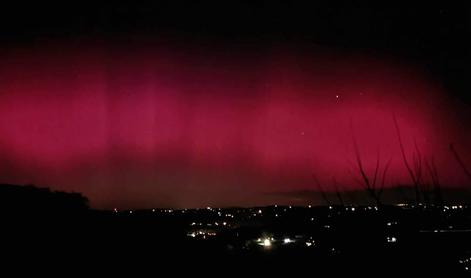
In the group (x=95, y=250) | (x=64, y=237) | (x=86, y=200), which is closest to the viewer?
(x=95, y=250)

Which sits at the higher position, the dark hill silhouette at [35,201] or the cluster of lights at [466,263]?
the dark hill silhouette at [35,201]

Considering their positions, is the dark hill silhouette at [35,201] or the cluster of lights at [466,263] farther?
the dark hill silhouette at [35,201]

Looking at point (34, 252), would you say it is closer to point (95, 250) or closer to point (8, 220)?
point (95, 250)

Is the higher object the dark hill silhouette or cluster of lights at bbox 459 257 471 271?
the dark hill silhouette

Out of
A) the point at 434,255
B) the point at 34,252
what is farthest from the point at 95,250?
the point at 434,255

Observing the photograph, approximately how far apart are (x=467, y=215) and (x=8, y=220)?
215 feet

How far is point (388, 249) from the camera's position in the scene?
2877 cm

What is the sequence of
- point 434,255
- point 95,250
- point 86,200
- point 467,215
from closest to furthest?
point 95,250 → point 434,255 → point 86,200 → point 467,215

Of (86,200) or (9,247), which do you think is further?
(86,200)

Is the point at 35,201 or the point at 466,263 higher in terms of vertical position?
the point at 35,201

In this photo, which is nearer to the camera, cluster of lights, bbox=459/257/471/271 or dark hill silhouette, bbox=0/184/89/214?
cluster of lights, bbox=459/257/471/271

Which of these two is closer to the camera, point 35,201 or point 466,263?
point 466,263

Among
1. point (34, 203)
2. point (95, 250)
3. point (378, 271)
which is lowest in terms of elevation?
point (378, 271)

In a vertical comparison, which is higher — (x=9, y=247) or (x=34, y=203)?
(x=34, y=203)
